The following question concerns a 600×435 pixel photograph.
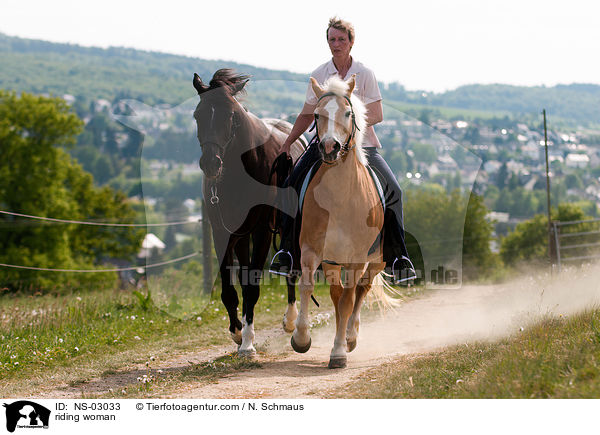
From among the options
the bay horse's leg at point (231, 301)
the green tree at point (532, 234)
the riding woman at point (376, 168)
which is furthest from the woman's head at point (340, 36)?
the green tree at point (532, 234)

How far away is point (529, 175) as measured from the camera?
56.8 m

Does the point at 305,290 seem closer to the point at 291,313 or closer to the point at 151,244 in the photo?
the point at 291,313

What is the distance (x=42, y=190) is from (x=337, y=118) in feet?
117

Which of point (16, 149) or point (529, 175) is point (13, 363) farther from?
point (529, 175)

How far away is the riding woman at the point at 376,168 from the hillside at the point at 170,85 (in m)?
1.09

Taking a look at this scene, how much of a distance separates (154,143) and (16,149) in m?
31.5

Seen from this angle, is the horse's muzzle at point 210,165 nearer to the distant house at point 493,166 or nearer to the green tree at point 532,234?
the green tree at point 532,234

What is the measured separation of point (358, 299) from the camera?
7.80 metres

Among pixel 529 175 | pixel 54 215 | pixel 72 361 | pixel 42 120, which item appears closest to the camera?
pixel 72 361

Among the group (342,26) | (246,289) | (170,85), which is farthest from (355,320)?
(170,85)

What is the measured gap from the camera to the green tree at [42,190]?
3569 cm

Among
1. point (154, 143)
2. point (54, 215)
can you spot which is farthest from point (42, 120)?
point (154, 143)

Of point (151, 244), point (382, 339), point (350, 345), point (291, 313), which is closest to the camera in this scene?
point (350, 345)

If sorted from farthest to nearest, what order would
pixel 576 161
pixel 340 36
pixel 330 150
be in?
pixel 576 161
pixel 340 36
pixel 330 150
